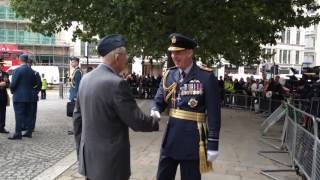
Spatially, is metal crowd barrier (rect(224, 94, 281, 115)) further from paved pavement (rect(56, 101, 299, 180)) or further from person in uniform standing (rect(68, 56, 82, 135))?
person in uniform standing (rect(68, 56, 82, 135))

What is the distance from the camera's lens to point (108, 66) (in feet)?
13.7

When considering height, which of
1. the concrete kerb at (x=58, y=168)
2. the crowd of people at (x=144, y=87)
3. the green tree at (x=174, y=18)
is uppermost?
the green tree at (x=174, y=18)

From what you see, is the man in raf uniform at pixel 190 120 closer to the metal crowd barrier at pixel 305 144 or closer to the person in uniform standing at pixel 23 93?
the metal crowd barrier at pixel 305 144

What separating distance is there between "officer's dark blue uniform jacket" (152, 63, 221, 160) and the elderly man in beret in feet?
1.96

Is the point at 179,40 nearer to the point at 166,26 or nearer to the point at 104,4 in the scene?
the point at 104,4

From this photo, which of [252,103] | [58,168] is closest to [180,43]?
[58,168]

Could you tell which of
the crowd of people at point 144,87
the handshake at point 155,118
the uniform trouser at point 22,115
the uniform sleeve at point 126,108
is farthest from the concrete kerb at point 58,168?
the crowd of people at point 144,87

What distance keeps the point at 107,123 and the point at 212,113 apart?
1.06 metres

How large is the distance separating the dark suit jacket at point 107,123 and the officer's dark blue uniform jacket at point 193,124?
1.94 ft

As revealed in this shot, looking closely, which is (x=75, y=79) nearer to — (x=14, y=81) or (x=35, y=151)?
(x=14, y=81)

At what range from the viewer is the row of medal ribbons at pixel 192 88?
4797mm

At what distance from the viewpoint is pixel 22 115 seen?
11242 millimetres

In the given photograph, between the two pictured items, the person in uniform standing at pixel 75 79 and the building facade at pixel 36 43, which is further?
the building facade at pixel 36 43

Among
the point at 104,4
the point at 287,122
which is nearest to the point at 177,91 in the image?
the point at 287,122
